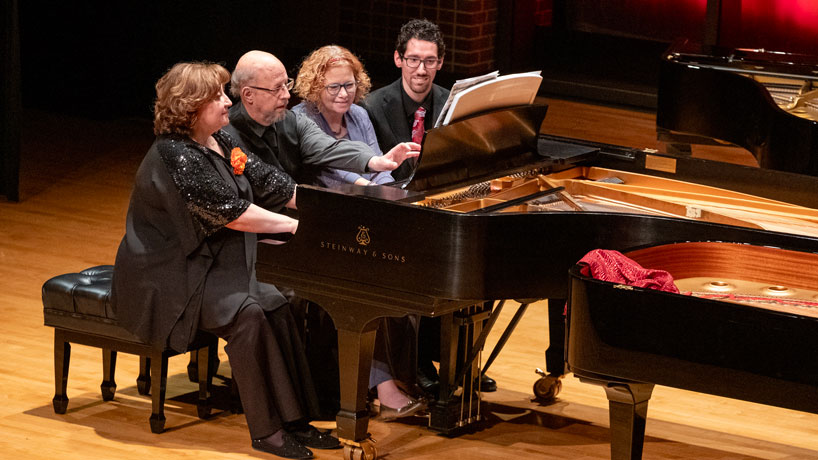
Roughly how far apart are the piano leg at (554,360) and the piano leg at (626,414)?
149 cm

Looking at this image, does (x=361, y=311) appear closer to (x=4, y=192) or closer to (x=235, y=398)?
(x=235, y=398)

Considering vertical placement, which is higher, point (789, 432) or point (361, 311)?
point (361, 311)

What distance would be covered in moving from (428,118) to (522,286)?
1.39 metres

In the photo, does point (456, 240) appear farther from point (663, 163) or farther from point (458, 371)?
point (663, 163)

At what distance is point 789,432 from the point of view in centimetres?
438

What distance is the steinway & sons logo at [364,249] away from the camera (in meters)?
3.59

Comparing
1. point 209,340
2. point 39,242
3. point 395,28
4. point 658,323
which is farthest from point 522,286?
point 395,28

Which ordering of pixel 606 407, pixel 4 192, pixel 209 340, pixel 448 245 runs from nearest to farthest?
pixel 448 245, pixel 209 340, pixel 606 407, pixel 4 192

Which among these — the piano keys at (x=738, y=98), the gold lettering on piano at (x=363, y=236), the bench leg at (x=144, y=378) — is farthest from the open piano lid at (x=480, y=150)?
the piano keys at (x=738, y=98)

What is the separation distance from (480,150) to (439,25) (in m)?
5.19

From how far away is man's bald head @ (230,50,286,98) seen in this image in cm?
414

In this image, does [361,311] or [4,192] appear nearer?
[361,311]

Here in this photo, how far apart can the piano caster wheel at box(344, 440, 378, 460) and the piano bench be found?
625 millimetres

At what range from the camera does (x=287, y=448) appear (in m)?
3.96
